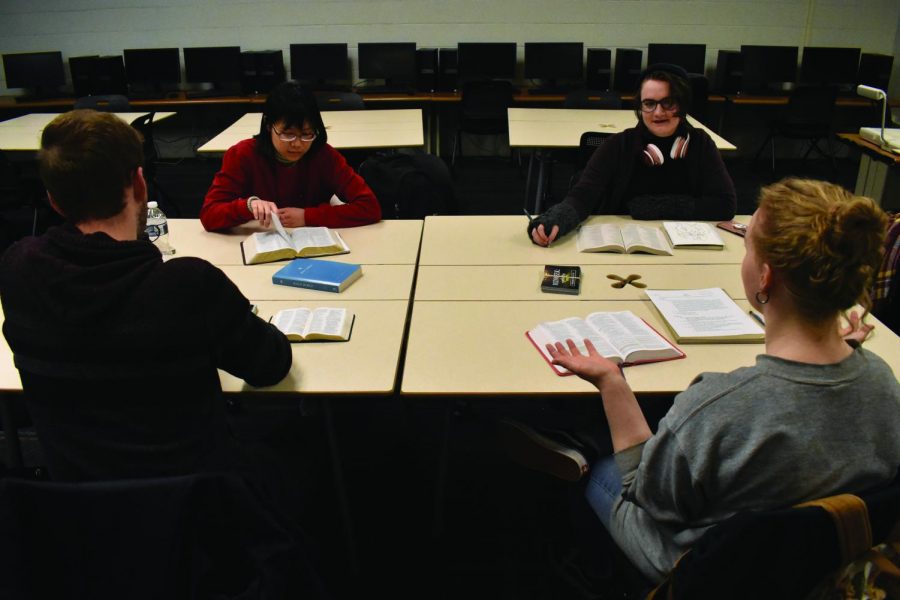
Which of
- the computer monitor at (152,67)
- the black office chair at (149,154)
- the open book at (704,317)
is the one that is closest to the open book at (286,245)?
the open book at (704,317)

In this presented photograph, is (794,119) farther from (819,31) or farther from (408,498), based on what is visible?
(408,498)

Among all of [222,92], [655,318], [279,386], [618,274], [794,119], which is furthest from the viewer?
[222,92]

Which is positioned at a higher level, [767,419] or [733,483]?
[767,419]

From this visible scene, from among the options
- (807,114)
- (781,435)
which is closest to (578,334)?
(781,435)

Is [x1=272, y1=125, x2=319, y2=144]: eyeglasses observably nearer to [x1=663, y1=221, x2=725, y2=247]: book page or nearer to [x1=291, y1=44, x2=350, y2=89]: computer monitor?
[x1=663, y1=221, x2=725, y2=247]: book page

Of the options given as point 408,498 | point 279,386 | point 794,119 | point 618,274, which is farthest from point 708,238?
point 794,119

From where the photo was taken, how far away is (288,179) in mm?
2570

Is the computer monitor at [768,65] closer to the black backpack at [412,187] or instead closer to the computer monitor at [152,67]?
the black backpack at [412,187]

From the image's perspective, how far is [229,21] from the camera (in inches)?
254

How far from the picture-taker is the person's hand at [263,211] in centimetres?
231

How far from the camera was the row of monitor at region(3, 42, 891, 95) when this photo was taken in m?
6.29

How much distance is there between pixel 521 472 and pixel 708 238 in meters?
1.04

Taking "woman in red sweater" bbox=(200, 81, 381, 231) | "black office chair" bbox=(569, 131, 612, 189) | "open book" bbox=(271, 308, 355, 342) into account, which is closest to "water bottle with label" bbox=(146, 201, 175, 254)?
"woman in red sweater" bbox=(200, 81, 381, 231)

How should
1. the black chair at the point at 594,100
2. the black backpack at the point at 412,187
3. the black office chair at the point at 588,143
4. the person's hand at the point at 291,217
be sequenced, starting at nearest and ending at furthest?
the person's hand at the point at 291,217
the black backpack at the point at 412,187
the black office chair at the point at 588,143
the black chair at the point at 594,100
